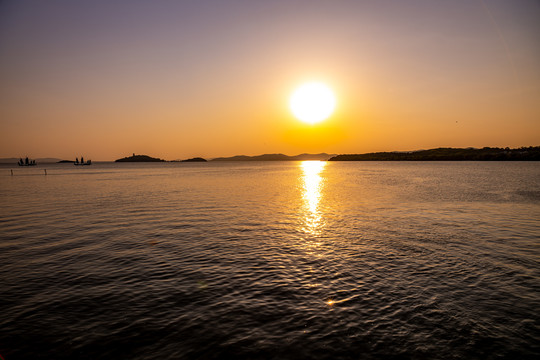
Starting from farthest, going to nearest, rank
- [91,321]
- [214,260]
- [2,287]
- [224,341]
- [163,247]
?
1. [163,247]
2. [214,260]
3. [2,287]
4. [91,321]
5. [224,341]

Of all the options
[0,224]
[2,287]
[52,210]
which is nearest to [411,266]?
[2,287]

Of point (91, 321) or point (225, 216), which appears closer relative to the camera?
point (91, 321)

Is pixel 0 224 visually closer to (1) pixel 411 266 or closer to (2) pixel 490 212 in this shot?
(1) pixel 411 266

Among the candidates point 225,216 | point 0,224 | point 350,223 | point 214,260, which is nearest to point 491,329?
point 214,260

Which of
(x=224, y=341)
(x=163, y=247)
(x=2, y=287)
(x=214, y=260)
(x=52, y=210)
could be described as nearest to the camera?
(x=224, y=341)

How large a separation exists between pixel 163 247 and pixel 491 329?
61.2 feet

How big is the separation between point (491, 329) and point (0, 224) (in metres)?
40.2

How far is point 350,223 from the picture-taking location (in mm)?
28688

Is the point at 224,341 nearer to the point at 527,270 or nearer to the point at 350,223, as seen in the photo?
the point at 527,270

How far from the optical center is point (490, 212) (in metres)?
33.0

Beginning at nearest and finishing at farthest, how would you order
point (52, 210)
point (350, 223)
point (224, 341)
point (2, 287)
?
point (224, 341) < point (2, 287) < point (350, 223) < point (52, 210)

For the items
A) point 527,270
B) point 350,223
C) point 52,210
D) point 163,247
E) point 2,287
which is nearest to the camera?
point 2,287

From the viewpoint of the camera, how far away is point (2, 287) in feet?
46.0

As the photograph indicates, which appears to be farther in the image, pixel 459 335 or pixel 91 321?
pixel 91 321
